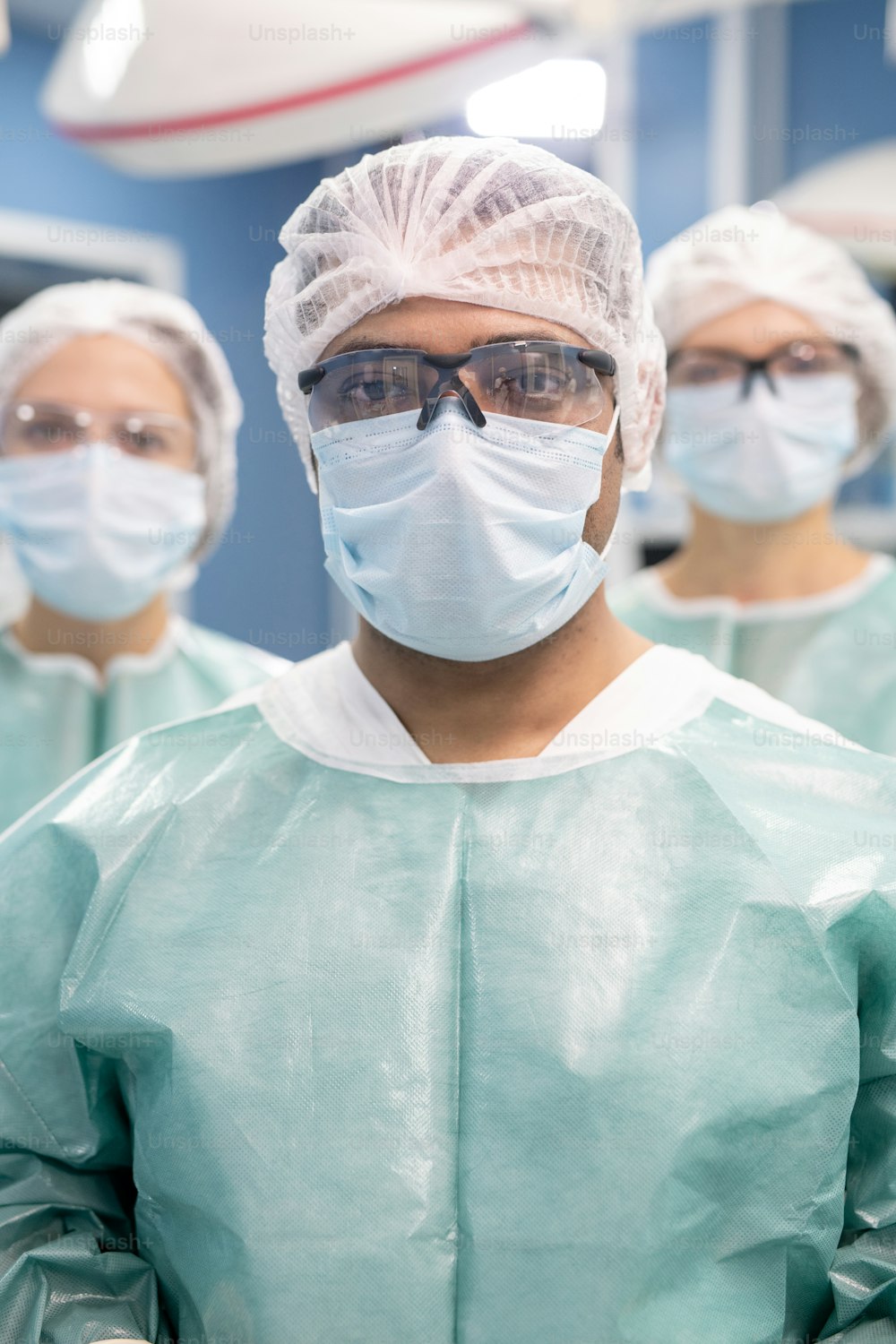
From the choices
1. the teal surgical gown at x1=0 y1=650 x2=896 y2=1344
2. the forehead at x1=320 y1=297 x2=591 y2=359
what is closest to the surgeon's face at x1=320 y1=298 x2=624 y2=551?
the forehead at x1=320 y1=297 x2=591 y2=359

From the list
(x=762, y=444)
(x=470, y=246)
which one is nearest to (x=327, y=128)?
(x=762, y=444)

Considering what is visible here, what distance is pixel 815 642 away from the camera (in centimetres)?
232

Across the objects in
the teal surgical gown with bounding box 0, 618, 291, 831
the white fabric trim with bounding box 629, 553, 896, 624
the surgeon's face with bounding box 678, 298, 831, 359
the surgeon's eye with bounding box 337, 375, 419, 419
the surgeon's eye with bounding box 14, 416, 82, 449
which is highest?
the surgeon's face with bounding box 678, 298, 831, 359

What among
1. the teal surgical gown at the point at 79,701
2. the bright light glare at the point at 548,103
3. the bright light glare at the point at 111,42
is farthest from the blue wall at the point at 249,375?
the teal surgical gown at the point at 79,701

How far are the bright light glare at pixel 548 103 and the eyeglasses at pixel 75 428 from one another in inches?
85.7

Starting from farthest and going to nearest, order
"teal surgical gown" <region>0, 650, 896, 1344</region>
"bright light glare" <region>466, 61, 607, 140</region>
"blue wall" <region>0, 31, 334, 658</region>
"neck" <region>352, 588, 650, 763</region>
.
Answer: "blue wall" <region>0, 31, 334, 658</region>
"bright light glare" <region>466, 61, 607, 140</region>
"neck" <region>352, 588, 650, 763</region>
"teal surgical gown" <region>0, 650, 896, 1344</region>

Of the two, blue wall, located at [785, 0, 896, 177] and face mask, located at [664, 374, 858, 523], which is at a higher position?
blue wall, located at [785, 0, 896, 177]

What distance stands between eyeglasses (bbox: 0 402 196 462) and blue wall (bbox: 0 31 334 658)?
2616 mm

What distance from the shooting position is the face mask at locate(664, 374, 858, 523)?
232 centimetres

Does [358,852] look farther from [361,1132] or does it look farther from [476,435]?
[476,435]

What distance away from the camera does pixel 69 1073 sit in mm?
1335

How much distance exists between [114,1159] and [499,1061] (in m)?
0.46

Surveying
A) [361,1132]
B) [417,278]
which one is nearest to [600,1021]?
[361,1132]

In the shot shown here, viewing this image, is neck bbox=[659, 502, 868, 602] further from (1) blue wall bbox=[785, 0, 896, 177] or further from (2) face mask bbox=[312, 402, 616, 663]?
(1) blue wall bbox=[785, 0, 896, 177]
